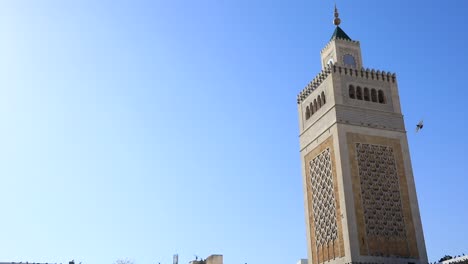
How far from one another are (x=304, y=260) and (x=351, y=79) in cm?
1468

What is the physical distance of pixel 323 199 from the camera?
90.5 feet

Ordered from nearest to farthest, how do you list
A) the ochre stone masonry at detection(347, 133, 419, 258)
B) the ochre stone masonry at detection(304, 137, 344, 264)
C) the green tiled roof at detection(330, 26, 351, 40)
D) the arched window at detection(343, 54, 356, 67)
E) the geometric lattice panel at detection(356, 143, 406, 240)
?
the ochre stone masonry at detection(347, 133, 419, 258)
the geometric lattice panel at detection(356, 143, 406, 240)
the ochre stone masonry at detection(304, 137, 344, 264)
the arched window at detection(343, 54, 356, 67)
the green tiled roof at detection(330, 26, 351, 40)

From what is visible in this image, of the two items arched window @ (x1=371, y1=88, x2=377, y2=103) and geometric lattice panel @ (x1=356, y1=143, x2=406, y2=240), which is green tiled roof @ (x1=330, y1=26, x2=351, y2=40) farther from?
geometric lattice panel @ (x1=356, y1=143, x2=406, y2=240)

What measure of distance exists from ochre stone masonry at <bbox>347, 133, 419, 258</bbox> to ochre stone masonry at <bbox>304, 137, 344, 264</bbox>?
1029 mm

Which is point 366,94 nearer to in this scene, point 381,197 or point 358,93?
point 358,93

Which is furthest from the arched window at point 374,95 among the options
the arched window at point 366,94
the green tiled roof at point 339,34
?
the green tiled roof at point 339,34

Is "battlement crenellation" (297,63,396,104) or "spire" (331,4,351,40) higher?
"spire" (331,4,351,40)

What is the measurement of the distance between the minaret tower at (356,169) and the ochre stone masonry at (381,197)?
1.8 inches

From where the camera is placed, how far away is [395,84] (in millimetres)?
30422

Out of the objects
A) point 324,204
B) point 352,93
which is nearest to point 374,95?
point 352,93

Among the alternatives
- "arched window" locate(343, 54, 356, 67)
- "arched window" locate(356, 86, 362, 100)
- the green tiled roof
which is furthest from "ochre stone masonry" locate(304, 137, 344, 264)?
the green tiled roof

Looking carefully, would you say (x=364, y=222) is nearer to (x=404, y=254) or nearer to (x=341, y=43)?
(x=404, y=254)

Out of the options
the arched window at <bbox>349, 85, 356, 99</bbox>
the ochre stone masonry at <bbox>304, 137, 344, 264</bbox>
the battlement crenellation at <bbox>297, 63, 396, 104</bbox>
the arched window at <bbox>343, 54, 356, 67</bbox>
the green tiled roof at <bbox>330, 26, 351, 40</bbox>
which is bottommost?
the ochre stone masonry at <bbox>304, 137, 344, 264</bbox>

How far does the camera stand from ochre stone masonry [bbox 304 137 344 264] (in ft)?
85.5
